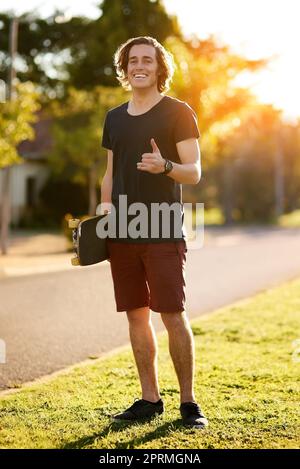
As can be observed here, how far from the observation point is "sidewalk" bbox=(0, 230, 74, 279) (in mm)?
15617

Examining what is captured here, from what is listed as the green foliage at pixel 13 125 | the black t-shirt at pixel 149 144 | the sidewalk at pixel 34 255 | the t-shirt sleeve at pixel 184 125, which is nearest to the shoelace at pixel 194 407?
the black t-shirt at pixel 149 144

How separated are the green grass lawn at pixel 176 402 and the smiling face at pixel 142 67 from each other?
6.00ft

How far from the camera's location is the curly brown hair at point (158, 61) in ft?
14.6

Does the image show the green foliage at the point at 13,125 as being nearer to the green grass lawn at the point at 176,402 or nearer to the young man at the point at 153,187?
the green grass lawn at the point at 176,402

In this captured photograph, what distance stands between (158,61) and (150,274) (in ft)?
3.82

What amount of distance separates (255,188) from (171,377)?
44.3 m

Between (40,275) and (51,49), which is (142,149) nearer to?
(40,275)

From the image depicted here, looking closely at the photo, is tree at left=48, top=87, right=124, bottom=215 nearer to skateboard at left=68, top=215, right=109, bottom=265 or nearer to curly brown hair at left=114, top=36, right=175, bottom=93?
curly brown hair at left=114, top=36, right=175, bottom=93

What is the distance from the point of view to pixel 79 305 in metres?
10.2

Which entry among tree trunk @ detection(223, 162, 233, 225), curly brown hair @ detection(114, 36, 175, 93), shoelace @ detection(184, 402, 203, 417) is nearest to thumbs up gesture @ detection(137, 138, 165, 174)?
curly brown hair @ detection(114, 36, 175, 93)

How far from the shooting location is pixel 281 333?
7574mm

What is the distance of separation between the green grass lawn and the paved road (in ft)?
1.71

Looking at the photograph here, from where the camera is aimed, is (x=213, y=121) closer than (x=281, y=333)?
No
